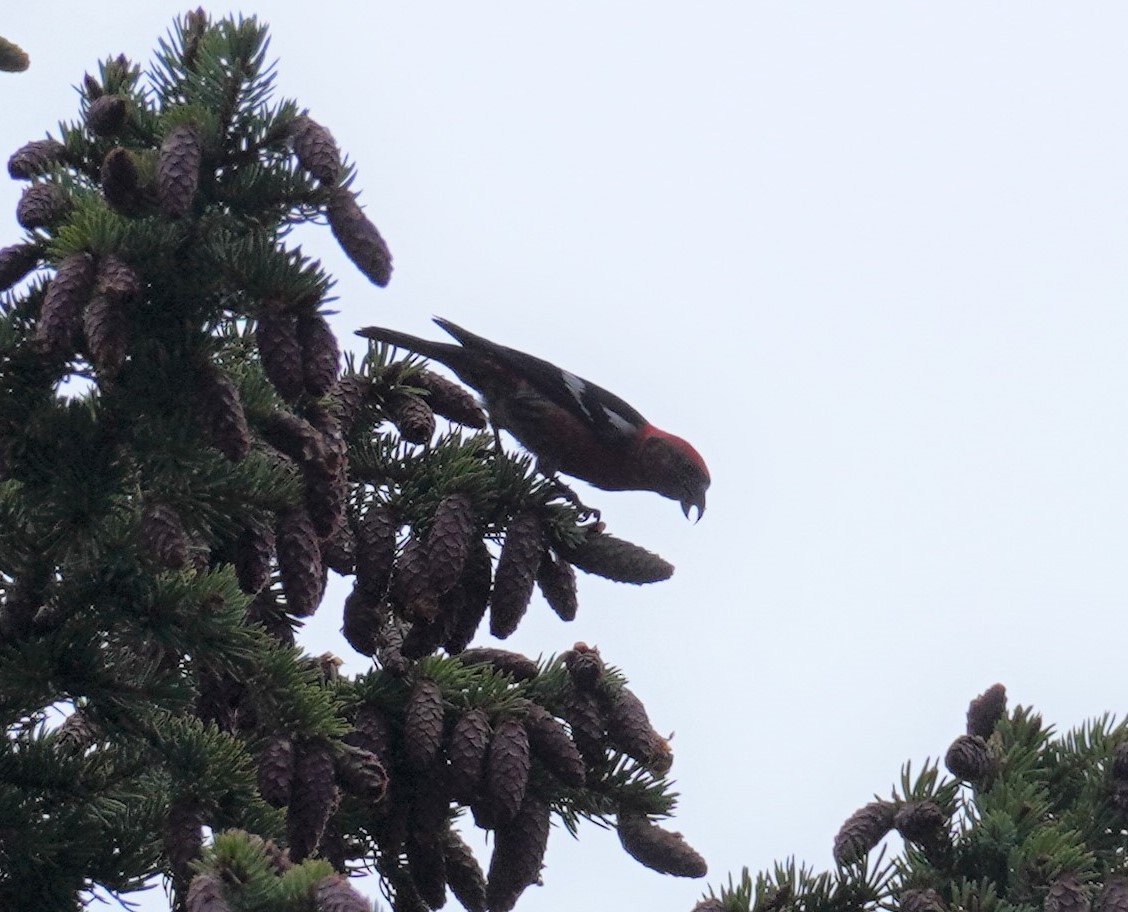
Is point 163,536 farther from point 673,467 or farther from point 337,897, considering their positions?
point 673,467

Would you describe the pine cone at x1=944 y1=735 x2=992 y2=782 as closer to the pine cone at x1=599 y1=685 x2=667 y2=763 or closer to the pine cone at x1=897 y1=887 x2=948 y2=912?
the pine cone at x1=897 y1=887 x2=948 y2=912

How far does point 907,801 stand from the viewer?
88.4 inches

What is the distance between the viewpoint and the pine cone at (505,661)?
2.59 m

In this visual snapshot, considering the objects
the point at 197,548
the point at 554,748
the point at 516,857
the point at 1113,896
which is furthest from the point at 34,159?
the point at 1113,896

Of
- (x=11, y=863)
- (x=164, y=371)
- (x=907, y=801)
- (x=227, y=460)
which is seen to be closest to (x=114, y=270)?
(x=164, y=371)

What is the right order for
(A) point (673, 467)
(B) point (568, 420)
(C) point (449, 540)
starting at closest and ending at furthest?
(C) point (449, 540), (B) point (568, 420), (A) point (673, 467)

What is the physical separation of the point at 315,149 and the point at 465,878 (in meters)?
1.40

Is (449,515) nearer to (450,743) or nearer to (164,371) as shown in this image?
(450,743)

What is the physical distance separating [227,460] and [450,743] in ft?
2.11

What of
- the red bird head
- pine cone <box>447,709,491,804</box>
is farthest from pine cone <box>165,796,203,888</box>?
the red bird head

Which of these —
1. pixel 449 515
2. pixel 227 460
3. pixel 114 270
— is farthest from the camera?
pixel 449 515

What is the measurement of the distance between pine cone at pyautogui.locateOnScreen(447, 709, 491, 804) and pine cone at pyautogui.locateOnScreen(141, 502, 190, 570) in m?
0.60

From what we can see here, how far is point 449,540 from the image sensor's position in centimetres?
247

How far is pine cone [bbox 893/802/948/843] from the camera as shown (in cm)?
216
